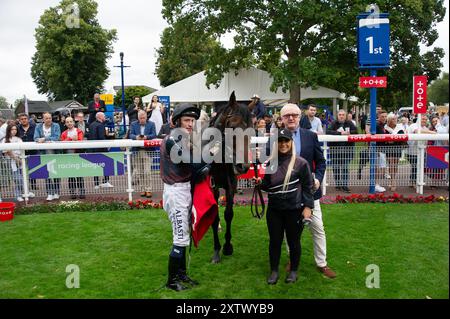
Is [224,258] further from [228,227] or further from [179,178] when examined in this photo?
[179,178]

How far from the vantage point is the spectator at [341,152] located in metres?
8.16

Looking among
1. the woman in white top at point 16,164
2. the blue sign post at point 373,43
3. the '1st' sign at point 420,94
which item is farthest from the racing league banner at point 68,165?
the '1st' sign at point 420,94

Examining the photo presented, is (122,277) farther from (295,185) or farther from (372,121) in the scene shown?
(372,121)

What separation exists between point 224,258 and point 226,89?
18.2 metres

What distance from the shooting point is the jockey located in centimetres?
395

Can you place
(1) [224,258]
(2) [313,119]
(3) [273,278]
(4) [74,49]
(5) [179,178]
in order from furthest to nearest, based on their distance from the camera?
(4) [74,49] → (2) [313,119] → (1) [224,258] → (3) [273,278] → (5) [179,178]

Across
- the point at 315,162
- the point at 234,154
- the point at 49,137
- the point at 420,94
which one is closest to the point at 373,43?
the point at 420,94

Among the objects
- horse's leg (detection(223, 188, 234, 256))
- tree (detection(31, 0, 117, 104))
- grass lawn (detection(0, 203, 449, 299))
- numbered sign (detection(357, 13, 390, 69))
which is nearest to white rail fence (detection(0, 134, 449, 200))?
grass lawn (detection(0, 203, 449, 299))

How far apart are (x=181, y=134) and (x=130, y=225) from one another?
325cm

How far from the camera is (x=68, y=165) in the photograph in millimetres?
7949

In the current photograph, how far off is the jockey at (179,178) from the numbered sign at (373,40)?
5252mm

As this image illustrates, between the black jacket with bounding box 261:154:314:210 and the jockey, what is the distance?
0.82 meters
